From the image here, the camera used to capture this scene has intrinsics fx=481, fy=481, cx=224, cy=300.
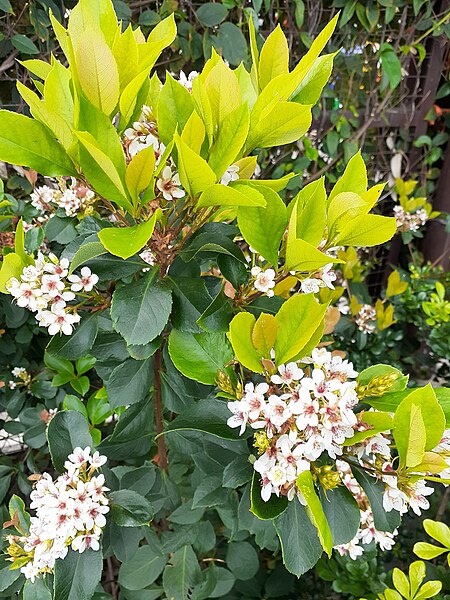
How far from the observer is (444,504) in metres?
1.27

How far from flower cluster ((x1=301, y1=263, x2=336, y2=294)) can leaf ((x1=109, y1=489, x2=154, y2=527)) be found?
0.30 metres

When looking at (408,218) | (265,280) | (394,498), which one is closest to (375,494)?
(394,498)

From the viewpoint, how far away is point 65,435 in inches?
22.9

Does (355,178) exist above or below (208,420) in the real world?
above

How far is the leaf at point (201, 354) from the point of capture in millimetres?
500

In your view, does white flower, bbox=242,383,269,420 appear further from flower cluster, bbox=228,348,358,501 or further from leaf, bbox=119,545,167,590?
leaf, bbox=119,545,167,590

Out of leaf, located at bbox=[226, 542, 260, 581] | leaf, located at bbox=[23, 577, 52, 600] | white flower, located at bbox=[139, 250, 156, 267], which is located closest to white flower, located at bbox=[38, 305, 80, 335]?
white flower, located at bbox=[139, 250, 156, 267]

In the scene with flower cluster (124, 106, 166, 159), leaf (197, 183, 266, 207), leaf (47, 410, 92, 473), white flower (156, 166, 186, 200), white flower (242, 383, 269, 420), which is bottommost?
leaf (47, 410, 92, 473)

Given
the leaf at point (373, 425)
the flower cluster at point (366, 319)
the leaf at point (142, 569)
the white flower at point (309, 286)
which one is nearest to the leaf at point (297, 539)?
the leaf at point (373, 425)

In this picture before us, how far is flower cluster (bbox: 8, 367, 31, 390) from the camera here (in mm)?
1079

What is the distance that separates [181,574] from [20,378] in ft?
1.92

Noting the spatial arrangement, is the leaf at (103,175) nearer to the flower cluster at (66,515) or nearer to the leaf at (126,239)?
the leaf at (126,239)

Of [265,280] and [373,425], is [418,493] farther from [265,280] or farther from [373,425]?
[265,280]

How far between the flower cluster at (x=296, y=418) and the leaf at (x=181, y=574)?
42cm
